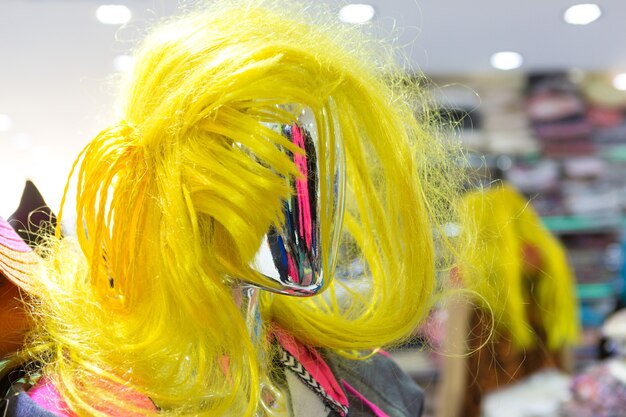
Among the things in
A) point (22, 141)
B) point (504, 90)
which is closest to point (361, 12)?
point (504, 90)

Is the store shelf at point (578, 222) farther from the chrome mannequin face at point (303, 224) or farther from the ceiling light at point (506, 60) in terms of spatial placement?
the chrome mannequin face at point (303, 224)

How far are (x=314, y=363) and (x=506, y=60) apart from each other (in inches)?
102

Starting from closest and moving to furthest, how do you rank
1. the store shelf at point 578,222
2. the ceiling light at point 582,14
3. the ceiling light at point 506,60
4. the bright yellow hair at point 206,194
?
the bright yellow hair at point 206,194, the ceiling light at point 582,14, the ceiling light at point 506,60, the store shelf at point 578,222

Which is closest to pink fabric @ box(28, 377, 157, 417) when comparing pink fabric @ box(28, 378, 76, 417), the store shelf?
pink fabric @ box(28, 378, 76, 417)

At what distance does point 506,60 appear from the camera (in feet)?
10.0

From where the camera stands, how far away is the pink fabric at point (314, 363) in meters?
0.77

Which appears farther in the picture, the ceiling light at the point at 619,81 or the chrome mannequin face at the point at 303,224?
the ceiling light at the point at 619,81

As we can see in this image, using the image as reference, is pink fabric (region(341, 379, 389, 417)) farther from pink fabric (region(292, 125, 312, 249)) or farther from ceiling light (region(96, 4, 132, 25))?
ceiling light (region(96, 4, 132, 25))

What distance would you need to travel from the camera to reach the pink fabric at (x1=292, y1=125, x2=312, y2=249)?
64 cm

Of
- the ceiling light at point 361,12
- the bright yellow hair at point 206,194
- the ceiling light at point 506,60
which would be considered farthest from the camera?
the ceiling light at point 506,60

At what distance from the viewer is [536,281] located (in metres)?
2.21

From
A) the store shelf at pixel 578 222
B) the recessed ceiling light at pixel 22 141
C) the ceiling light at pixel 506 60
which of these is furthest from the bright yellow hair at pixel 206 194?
the store shelf at pixel 578 222

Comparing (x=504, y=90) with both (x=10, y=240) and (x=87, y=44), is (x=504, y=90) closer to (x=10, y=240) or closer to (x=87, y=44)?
(x=87, y=44)

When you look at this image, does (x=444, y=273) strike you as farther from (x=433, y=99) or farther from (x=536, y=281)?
(x=536, y=281)
